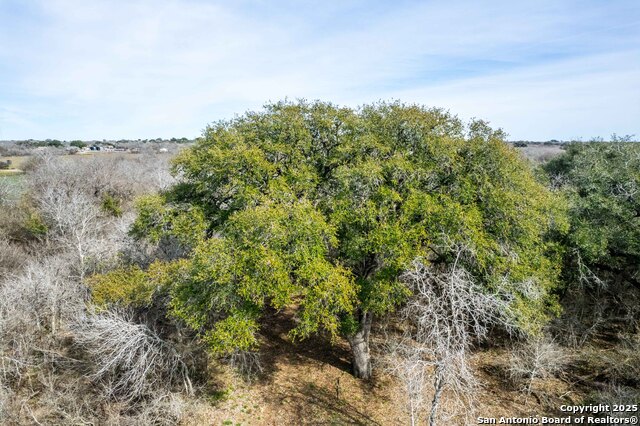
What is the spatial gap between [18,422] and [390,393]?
12969mm

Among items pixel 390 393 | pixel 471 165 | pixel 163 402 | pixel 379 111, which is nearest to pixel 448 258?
pixel 471 165

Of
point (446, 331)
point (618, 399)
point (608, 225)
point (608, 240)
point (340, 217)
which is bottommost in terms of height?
point (618, 399)

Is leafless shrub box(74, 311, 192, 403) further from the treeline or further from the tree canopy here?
the tree canopy

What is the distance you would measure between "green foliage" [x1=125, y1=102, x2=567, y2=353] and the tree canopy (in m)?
0.05

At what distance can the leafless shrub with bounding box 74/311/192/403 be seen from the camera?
1201 centimetres

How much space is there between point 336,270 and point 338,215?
6.11 feet

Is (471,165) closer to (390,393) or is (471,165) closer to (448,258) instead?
(448,258)

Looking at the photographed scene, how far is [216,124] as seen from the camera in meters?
16.4

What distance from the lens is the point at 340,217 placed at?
40.4 ft


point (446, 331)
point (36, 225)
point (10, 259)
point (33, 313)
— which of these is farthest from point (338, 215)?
point (36, 225)

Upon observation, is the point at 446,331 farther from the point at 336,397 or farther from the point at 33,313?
the point at 33,313

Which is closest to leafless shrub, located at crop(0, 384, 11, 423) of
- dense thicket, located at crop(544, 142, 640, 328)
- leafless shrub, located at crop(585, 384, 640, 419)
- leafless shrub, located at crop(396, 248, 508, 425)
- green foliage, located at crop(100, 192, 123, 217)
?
leafless shrub, located at crop(396, 248, 508, 425)

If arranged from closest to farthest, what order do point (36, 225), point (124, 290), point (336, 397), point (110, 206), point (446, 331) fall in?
point (446, 331)
point (124, 290)
point (336, 397)
point (36, 225)
point (110, 206)

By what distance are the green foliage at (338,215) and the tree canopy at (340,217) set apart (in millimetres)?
53
